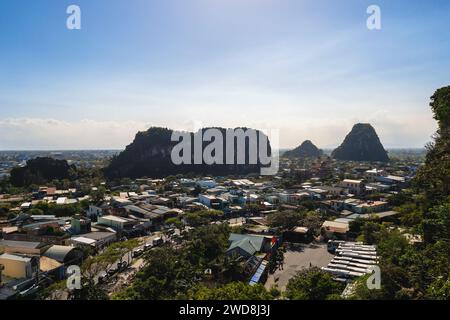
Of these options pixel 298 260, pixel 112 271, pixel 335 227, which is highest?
pixel 335 227

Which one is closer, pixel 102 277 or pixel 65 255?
pixel 102 277

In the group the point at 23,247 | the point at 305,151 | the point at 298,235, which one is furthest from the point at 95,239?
the point at 305,151

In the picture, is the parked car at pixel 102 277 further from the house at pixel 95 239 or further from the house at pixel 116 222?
the house at pixel 116 222

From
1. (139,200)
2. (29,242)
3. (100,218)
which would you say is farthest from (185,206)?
(29,242)

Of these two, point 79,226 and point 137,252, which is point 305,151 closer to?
point 79,226

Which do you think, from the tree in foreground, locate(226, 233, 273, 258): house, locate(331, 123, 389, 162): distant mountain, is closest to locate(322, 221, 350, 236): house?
locate(226, 233, 273, 258): house

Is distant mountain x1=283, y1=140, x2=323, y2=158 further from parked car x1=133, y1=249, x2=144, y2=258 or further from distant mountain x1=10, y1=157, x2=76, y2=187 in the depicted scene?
parked car x1=133, y1=249, x2=144, y2=258
